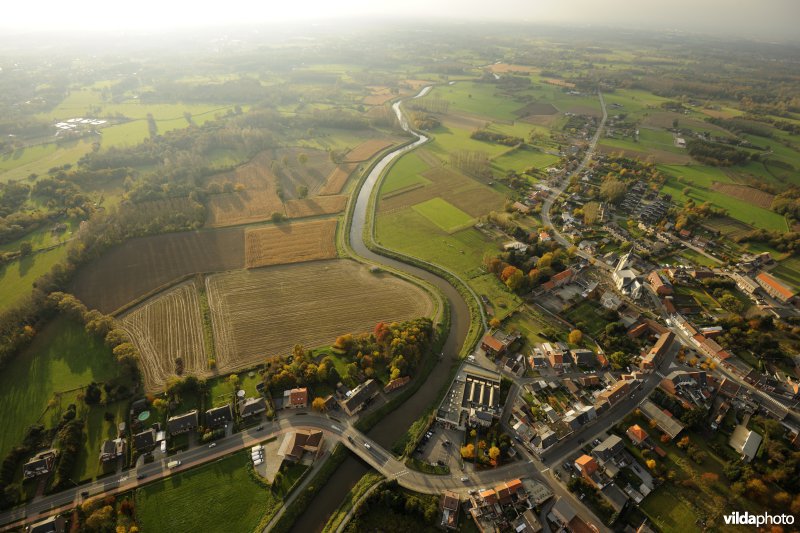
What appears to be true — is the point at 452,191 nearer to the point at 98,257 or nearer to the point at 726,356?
the point at 726,356

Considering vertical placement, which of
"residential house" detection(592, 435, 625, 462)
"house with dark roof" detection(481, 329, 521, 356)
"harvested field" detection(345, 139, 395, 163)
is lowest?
"residential house" detection(592, 435, 625, 462)

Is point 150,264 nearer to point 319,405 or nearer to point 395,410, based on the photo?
point 319,405

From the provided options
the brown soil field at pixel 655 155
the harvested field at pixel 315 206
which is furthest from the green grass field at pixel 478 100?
the harvested field at pixel 315 206

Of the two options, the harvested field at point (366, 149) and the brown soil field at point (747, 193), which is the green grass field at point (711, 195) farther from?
the harvested field at point (366, 149)

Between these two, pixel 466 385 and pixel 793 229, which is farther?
pixel 793 229

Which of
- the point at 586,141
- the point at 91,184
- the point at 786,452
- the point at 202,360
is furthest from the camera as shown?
the point at 586,141

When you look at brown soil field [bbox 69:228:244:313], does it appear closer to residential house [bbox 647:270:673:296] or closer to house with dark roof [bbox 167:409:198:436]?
house with dark roof [bbox 167:409:198:436]

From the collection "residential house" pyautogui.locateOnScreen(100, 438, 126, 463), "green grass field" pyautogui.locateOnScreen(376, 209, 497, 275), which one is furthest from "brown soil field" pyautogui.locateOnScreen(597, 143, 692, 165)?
"residential house" pyautogui.locateOnScreen(100, 438, 126, 463)

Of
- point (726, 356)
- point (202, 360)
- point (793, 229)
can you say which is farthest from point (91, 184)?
point (793, 229)
